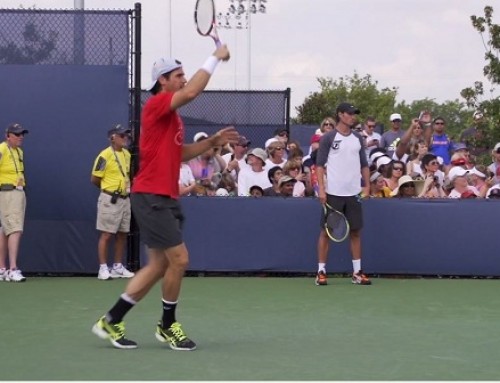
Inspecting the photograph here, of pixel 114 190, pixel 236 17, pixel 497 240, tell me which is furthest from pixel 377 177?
pixel 236 17

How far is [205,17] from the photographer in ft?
27.5

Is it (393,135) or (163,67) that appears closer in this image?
(163,67)

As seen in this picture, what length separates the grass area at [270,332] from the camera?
6.61 meters

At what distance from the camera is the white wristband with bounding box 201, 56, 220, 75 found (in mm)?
7039

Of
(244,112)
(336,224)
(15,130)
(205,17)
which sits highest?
(205,17)

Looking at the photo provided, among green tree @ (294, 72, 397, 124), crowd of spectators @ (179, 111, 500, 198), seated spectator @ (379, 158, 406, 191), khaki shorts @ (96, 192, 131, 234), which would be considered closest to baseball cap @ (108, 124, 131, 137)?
khaki shorts @ (96, 192, 131, 234)

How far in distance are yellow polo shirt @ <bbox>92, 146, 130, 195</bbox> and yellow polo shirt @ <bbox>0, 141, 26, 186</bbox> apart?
2.74 feet

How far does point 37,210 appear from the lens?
1262cm

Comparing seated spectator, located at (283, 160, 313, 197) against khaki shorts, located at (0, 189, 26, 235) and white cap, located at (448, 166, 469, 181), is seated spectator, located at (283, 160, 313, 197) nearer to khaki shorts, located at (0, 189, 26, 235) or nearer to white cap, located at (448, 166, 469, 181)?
white cap, located at (448, 166, 469, 181)

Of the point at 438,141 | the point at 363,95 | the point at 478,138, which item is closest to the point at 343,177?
the point at 438,141

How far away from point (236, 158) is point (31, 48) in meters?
3.26

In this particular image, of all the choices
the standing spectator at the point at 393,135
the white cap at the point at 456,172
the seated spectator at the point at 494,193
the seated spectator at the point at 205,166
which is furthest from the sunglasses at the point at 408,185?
the standing spectator at the point at 393,135

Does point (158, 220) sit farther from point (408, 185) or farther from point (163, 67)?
point (408, 185)

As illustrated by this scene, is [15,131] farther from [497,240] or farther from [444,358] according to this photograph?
[444,358]
